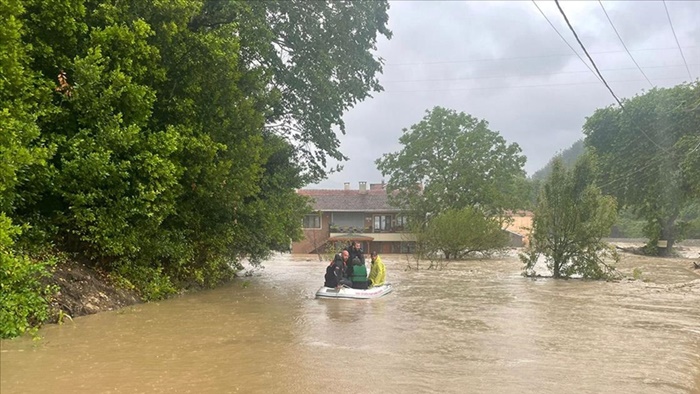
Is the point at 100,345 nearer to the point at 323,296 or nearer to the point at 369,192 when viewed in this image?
the point at 323,296

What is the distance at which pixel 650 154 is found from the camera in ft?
142

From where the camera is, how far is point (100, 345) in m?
9.38

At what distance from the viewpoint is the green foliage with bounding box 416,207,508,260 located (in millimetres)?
39062

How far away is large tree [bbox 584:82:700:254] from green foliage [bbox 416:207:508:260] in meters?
12.3

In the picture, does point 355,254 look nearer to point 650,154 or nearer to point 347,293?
point 347,293

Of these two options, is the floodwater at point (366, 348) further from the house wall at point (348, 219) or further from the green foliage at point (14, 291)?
the house wall at point (348, 219)

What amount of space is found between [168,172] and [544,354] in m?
8.51

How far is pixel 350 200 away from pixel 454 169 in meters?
11.8

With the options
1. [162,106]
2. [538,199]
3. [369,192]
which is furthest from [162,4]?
[369,192]

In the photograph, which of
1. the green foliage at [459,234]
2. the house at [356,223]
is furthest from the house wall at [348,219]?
the green foliage at [459,234]

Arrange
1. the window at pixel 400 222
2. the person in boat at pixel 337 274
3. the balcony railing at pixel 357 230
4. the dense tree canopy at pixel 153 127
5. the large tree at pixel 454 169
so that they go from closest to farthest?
the dense tree canopy at pixel 153 127 < the person in boat at pixel 337 274 < the large tree at pixel 454 169 < the window at pixel 400 222 < the balcony railing at pixel 357 230

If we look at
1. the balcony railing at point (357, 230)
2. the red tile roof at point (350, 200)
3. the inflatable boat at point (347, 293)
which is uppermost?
the red tile roof at point (350, 200)

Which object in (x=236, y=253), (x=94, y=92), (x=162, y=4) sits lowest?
(x=236, y=253)

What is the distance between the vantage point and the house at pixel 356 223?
173 ft
